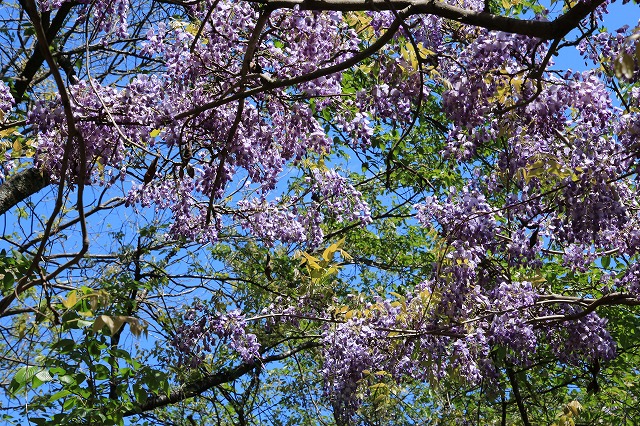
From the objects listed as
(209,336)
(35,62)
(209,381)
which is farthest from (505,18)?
(209,381)

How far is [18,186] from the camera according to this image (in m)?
6.17

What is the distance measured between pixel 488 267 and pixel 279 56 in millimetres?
2058

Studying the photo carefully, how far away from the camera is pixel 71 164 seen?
417 centimetres

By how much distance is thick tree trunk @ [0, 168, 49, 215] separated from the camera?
615 cm

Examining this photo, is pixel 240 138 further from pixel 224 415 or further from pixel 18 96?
pixel 224 415

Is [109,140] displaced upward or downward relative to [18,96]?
downward

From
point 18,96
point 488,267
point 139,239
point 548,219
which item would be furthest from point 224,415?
point 548,219

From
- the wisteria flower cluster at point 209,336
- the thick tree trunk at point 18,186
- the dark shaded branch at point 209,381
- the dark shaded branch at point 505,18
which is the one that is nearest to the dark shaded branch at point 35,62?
the thick tree trunk at point 18,186

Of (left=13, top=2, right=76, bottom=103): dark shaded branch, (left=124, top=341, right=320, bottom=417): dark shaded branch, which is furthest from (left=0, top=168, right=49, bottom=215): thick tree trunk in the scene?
(left=124, top=341, right=320, bottom=417): dark shaded branch

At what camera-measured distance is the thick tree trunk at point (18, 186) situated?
20.2 feet

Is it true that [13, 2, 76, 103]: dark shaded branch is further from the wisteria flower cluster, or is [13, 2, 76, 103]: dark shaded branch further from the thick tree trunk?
the wisteria flower cluster

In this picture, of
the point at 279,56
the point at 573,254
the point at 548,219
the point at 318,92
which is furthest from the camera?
the point at 573,254

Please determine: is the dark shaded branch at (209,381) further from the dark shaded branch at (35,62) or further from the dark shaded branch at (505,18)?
the dark shaded branch at (505,18)

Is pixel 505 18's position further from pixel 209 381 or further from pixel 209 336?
pixel 209 381
